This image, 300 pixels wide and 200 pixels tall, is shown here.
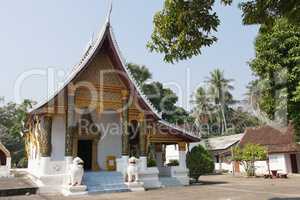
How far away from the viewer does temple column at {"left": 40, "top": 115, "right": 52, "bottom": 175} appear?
494 inches

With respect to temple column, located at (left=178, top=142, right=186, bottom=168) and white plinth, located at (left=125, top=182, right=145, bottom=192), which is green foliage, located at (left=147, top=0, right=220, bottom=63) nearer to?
white plinth, located at (left=125, top=182, right=145, bottom=192)

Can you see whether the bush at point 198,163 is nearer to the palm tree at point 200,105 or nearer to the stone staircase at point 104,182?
the stone staircase at point 104,182

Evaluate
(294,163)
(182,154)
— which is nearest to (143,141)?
(182,154)

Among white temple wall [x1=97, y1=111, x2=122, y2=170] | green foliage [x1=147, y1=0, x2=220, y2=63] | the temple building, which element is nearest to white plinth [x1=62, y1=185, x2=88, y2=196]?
the temple building

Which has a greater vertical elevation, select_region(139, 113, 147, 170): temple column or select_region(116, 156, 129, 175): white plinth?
select_region(139, 113, 147, 170): temple column

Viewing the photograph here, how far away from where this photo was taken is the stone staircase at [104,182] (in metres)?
12.5

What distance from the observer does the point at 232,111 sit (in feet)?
155

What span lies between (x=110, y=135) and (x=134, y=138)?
1.14 m

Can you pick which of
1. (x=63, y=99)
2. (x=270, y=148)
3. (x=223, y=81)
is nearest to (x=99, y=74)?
(x=63, y=99)

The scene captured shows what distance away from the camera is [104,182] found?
1302 centimetres

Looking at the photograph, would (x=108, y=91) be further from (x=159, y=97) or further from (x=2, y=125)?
A: (x=2, y=125)

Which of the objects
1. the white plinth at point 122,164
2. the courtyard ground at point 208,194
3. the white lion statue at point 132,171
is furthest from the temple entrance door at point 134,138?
the courtyard ground at point 208,194

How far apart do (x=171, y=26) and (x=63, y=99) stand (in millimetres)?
7986

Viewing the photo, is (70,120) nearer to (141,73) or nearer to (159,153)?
(159,153)
